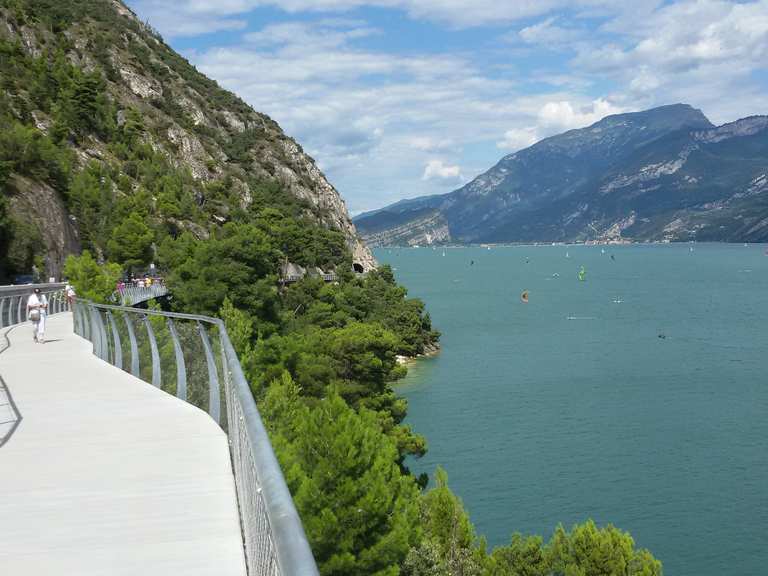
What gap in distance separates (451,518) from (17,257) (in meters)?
45.9

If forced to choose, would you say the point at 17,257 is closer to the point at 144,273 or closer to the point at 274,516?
Answer: the point at 144,273

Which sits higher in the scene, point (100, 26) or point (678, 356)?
point (100, 26)

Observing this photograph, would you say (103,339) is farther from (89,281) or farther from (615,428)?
(615,428)

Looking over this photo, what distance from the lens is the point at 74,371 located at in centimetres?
1648

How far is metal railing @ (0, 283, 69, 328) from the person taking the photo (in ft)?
115

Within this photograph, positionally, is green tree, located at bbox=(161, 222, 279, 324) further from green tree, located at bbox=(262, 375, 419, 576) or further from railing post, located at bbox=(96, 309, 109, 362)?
railing post, located at bbox=(96, 309, 109, 362)

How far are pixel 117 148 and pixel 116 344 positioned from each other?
330 ft

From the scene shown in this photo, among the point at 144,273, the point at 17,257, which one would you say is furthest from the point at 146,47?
the point at 17,257

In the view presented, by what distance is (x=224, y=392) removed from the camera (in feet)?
33.9

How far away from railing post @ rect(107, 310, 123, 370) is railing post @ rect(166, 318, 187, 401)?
16.3ft

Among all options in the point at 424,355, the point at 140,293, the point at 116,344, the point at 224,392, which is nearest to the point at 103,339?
the point at 116,344

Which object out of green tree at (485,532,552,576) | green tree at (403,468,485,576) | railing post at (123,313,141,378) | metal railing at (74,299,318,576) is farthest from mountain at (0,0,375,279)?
railing post at (123,313,141,378)

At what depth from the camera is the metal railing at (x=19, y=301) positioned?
3512 cm

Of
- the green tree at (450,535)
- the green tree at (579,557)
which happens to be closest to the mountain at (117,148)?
the green tree at (450,535)
